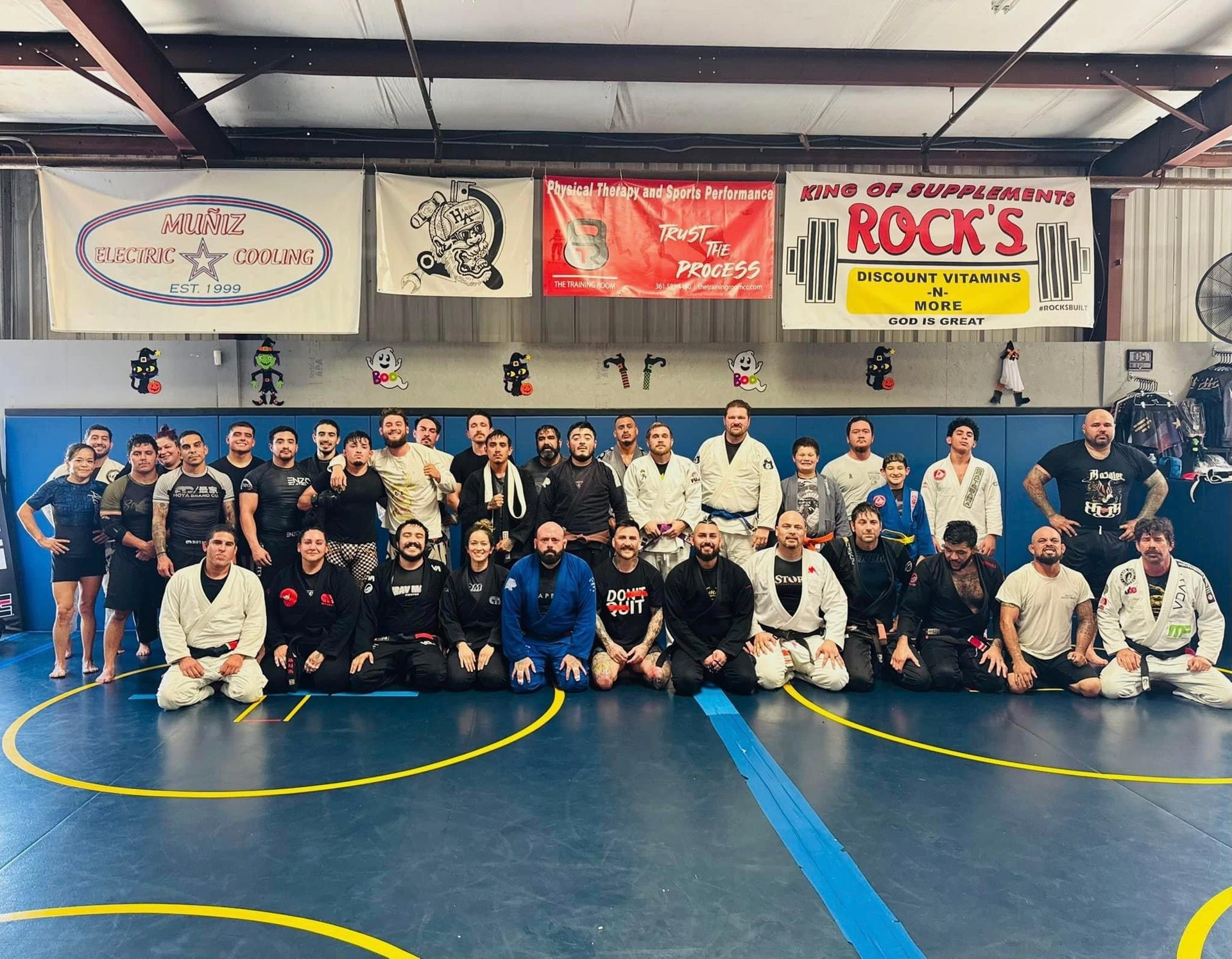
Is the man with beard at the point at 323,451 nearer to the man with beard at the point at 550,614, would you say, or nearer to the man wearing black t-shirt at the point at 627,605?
the man with beard at the point at 550,614

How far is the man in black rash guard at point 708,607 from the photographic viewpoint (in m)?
5.92

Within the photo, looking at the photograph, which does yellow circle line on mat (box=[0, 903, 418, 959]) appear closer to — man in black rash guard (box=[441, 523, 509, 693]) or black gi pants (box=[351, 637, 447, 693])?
black gi pants (box=[351, 637, 447, 693])

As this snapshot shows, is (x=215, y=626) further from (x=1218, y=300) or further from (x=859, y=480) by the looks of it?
(x=1218, y=300)

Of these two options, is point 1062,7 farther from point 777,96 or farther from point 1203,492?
point 1203,492

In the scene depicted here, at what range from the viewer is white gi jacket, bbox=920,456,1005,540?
6.92 metres

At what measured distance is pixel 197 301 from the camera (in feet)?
23.3

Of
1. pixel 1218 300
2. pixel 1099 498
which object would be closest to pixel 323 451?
pixel 1099 498

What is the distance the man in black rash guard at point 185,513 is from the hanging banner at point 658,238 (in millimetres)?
3425

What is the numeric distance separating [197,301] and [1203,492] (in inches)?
405

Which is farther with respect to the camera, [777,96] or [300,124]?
[300,124]

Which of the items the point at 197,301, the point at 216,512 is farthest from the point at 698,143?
the point at 216,512

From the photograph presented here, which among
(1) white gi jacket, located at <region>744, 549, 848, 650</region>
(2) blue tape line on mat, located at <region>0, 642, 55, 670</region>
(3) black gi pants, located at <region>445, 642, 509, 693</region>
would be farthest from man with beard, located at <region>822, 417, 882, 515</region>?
(2) blue tape line on mat, located at <region>0, 642, 55, 670</region>

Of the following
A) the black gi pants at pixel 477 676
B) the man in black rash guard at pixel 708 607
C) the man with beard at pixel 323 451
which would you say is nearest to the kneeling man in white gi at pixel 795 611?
the man in black rash guard at pixel 708 607

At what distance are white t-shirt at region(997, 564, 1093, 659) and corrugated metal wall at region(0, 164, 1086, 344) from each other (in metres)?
3.75
